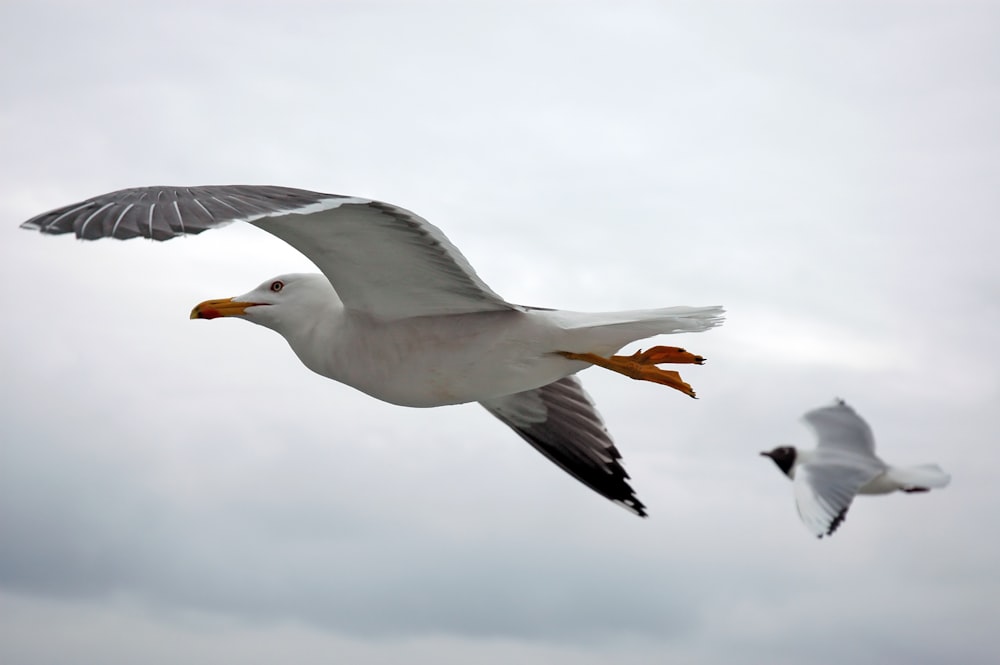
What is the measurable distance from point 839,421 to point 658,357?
1090cm

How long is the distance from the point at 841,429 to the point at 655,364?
1077 centimetres

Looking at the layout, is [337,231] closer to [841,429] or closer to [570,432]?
[570,432]

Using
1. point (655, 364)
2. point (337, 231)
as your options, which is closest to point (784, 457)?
point (655, 364)

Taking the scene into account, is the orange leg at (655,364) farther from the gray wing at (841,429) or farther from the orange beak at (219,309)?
the gray wing at (841,429)

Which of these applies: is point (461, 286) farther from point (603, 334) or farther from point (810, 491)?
point (810, 491)

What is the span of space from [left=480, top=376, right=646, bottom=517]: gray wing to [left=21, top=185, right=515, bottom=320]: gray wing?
1.87 m

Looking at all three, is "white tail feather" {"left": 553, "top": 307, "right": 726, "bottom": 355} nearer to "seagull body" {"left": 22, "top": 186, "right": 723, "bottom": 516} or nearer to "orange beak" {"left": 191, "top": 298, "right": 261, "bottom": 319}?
"seagull body" {"left": 22, "top": 186, "right": 723, "bottom": 516}

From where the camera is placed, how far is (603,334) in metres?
5.87

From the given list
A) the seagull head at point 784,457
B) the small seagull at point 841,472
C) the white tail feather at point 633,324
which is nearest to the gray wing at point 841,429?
the small seagull at point 841,472

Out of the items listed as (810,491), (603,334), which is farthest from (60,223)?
(810,491)

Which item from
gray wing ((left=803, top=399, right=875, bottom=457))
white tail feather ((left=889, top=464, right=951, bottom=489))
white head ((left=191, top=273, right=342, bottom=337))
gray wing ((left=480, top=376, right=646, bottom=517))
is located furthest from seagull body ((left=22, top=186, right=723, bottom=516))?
white tail feather ((left=889, top=464, right=951, bottom=489))

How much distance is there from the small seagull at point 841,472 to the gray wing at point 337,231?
8.37 m

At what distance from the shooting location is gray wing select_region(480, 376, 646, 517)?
25.0ft

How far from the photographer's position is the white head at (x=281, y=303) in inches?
237
